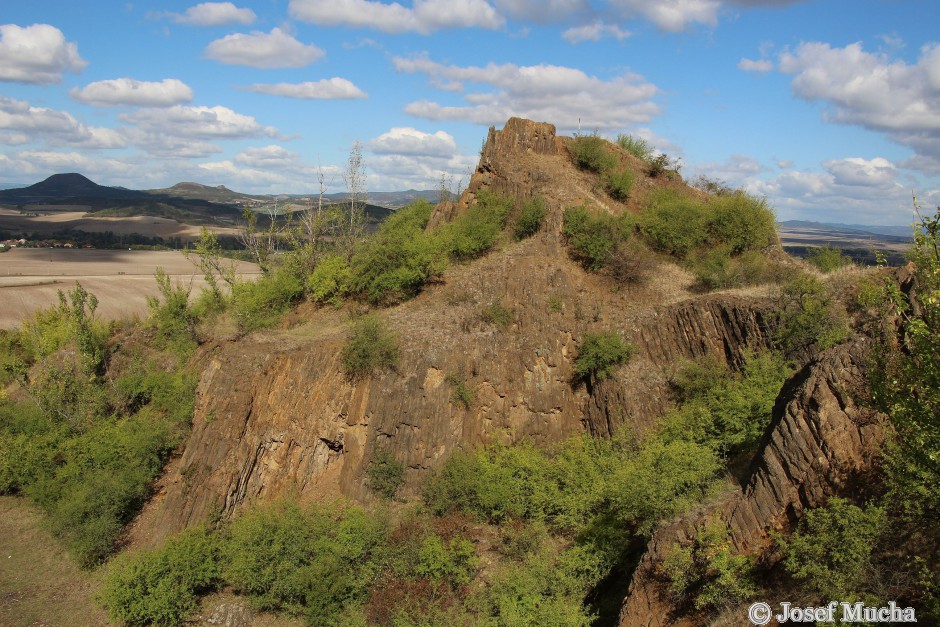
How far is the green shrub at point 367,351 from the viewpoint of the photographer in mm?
21484

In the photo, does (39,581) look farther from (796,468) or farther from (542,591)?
(796,468)

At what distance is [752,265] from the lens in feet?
86.0

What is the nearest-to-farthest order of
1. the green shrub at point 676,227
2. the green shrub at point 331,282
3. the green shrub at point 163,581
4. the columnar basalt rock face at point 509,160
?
the green shrub at point 163,581, the green shrub at point 331,282, the green shrub at point 676,227, the columnar basalt rock face at point 509,160

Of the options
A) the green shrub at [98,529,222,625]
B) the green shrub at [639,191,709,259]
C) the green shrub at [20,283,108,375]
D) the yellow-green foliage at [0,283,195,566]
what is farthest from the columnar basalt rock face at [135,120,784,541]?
the green shrub at [20,283,108,375]

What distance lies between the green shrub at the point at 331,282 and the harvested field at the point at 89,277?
13308 millimetres

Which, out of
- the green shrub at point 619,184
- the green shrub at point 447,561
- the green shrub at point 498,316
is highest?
the green shrub at point 619,184

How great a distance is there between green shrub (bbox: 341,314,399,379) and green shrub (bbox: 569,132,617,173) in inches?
667

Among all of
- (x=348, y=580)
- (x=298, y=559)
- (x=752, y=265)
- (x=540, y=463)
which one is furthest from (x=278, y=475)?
(x=752, y=265)

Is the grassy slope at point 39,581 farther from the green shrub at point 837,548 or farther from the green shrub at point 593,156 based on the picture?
the green shrub at point 593,156

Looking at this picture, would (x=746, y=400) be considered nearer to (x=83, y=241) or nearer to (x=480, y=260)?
(x=480, y=260)

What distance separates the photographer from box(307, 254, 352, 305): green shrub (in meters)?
26.8

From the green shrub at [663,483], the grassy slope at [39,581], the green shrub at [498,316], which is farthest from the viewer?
the green shrub at [498,316]

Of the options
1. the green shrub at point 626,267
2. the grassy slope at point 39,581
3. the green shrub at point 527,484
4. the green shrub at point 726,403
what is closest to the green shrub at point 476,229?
the green shrub at point 626,267

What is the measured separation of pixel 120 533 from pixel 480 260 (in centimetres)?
1859
